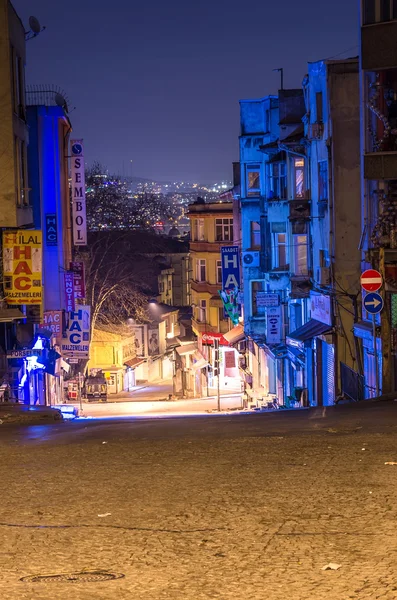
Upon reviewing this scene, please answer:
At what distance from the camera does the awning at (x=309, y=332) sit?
28.6 m

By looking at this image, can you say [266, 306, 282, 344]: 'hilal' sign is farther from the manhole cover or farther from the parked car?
the manhole cover

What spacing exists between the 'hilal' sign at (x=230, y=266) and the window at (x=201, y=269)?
15.1 metres

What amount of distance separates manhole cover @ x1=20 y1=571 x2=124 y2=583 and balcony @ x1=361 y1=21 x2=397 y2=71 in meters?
20.2

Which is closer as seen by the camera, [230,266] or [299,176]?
[299,176]

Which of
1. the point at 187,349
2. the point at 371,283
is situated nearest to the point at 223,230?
the point at 187,349

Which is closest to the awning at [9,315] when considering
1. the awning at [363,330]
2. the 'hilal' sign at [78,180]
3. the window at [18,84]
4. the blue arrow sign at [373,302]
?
the window at [18,84]

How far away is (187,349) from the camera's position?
6550 centimetres

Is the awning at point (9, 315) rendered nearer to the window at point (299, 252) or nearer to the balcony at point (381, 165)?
the balcony at point (381, 165)

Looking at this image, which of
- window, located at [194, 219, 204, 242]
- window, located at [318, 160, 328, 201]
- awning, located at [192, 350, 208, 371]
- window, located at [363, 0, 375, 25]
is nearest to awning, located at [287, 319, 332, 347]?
window, located at [318, 160, 328, 201]

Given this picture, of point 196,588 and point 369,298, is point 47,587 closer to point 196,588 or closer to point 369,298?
point 196,588

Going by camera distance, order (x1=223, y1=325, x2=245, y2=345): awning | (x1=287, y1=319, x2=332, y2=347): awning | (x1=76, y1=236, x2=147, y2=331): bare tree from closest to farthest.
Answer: (x1=287, y1=319, x2=332, y2=347): awning < (x1=223, y1=325, x2=245, y2=345): awning < (x1=76, y1=236, x2=147, y2=331): bare tree

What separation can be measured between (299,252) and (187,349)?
3113cm

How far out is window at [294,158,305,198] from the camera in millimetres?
35094

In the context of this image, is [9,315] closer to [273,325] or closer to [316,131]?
[316,131]
